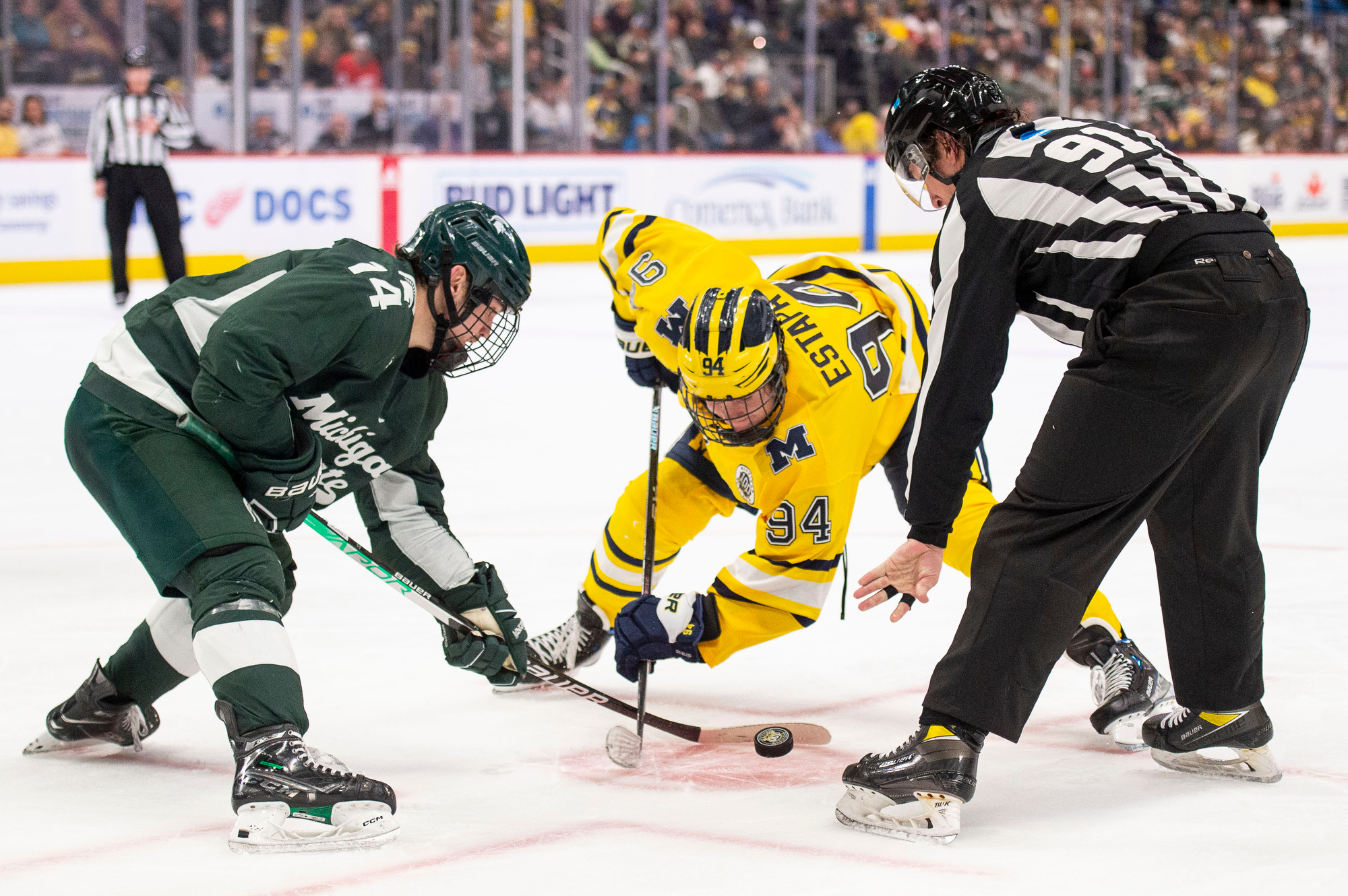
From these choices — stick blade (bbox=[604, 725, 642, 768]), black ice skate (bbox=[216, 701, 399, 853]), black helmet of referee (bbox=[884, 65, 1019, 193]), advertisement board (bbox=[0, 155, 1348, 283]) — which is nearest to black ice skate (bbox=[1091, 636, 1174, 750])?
stick blade (bbox=[604, 725, 642, 768])

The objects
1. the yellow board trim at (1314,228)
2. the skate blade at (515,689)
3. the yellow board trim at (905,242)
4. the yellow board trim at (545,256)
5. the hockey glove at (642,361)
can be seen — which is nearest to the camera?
the skate blade at (515,689)

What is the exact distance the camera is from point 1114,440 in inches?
84.6

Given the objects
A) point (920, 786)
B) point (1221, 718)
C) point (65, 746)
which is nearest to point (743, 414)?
point (920, 786)

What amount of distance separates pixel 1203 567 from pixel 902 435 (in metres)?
0.60

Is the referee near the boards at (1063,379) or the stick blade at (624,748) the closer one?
the referee near the boards at (1063,379)

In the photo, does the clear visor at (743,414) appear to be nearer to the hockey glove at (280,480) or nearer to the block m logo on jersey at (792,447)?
the block m logo on jersey at (792,447)

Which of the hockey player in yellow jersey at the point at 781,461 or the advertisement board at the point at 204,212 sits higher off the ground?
the advertisement board at the point at 204,212

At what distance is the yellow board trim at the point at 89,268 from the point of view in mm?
9812

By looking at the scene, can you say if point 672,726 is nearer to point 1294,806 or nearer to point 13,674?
point 1294,806

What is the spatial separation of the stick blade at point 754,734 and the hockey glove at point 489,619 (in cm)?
22

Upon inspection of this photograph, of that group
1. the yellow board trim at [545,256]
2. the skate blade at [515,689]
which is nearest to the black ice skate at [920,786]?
the skate blade at [515,689]

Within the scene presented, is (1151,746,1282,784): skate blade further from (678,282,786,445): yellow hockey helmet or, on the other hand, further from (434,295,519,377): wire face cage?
(434,295,519,377): wire face cage

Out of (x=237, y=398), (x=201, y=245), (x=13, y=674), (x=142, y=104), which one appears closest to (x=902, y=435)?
(x=237, y=398)

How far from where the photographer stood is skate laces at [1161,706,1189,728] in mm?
2482
